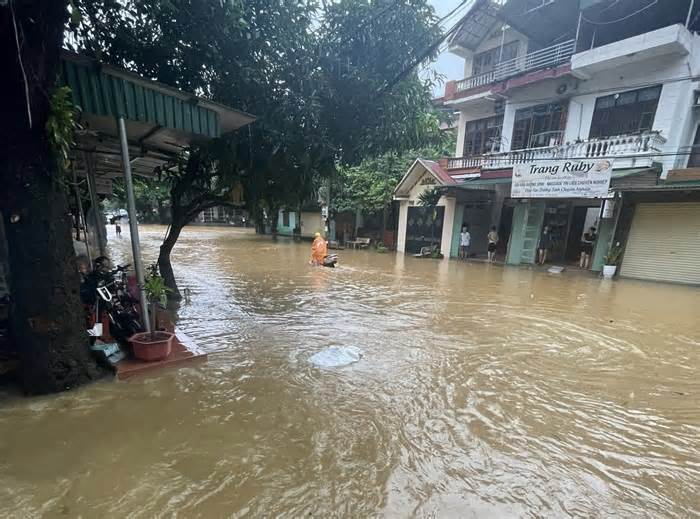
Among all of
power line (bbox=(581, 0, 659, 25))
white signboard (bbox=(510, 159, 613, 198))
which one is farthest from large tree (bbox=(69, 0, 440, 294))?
power line (bbox=(581, 0, 659, 25))

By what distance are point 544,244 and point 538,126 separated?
199 inches

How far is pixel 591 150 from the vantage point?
40.0 feet

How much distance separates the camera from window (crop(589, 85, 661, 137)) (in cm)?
1157

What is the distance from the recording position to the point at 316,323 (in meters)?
6.41

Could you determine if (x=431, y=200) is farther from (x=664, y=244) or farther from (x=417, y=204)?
(x=664, y=244)

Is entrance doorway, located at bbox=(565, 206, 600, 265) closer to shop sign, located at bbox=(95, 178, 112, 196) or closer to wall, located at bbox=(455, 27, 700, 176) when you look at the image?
wall, located at bbox=(455, 27, 700, 176)

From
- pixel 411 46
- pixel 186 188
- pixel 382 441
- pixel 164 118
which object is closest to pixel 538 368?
pixel 382 441

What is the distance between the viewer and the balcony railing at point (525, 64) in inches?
535

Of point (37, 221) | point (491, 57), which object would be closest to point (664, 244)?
point (491, 57)

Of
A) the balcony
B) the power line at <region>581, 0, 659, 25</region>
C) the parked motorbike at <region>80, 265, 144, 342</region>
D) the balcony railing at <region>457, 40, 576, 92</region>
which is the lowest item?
the parked motorbike at <region>80, 265, 144, 342</region>

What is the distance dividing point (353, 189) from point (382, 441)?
62.6 ft

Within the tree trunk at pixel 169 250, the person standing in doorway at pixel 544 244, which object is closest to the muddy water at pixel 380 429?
the tree trunk at pixel 169 250

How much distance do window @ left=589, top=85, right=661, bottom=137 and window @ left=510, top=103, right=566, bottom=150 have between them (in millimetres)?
1231

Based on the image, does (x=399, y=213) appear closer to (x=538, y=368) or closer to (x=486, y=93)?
(x=486, y=93)
